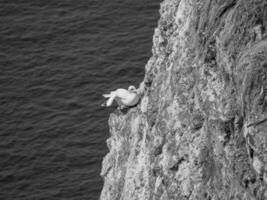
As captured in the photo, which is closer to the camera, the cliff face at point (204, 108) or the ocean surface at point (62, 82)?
the cliff face at point (204, 108)

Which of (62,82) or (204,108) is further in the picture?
(62,82)

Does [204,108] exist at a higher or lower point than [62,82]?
higher

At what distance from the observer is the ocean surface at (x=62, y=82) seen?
32312 millimetres

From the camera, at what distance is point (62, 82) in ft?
123

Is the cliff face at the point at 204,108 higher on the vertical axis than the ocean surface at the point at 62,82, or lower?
higher

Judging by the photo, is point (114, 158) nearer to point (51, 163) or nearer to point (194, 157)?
point (194, 157)

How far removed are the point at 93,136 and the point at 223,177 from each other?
890 inches

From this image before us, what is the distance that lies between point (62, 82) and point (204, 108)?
2553 cm

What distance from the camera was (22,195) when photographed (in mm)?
31344

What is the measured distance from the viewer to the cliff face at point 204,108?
1052 centimetres

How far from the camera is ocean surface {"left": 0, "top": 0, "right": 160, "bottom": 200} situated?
32.3 meters

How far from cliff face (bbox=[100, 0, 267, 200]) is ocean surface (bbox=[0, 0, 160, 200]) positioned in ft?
49.7

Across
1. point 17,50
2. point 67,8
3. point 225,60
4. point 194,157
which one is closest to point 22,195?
point 17,50

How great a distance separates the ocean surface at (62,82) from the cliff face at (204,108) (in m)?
15.1
